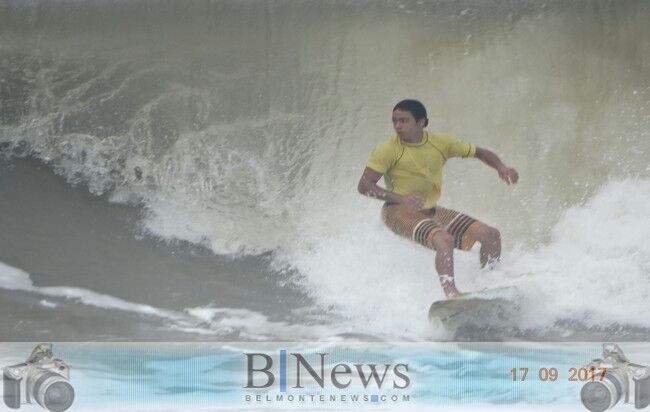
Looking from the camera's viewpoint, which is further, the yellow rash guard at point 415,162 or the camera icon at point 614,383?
the yellow rash guard at point 415,162

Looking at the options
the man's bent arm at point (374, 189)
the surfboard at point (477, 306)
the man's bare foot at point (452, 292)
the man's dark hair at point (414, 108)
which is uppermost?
the man's dark hair at point (414, 108)

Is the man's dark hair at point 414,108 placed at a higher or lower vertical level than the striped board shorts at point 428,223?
higher

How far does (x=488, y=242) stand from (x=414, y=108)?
0.95 metres

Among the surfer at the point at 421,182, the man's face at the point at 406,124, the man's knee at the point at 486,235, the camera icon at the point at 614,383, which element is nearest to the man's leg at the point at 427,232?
the surfer at the point at 421,182

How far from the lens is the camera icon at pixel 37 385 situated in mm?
7348

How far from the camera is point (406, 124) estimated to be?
24.7ft

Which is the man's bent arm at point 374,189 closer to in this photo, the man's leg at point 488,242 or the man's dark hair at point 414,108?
the man's dark hair at point 414,108

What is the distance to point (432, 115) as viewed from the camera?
24.6ft

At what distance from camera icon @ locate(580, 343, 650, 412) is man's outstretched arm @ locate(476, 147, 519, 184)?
117cm

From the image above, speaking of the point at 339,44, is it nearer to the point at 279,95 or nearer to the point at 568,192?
the point at 279,95
